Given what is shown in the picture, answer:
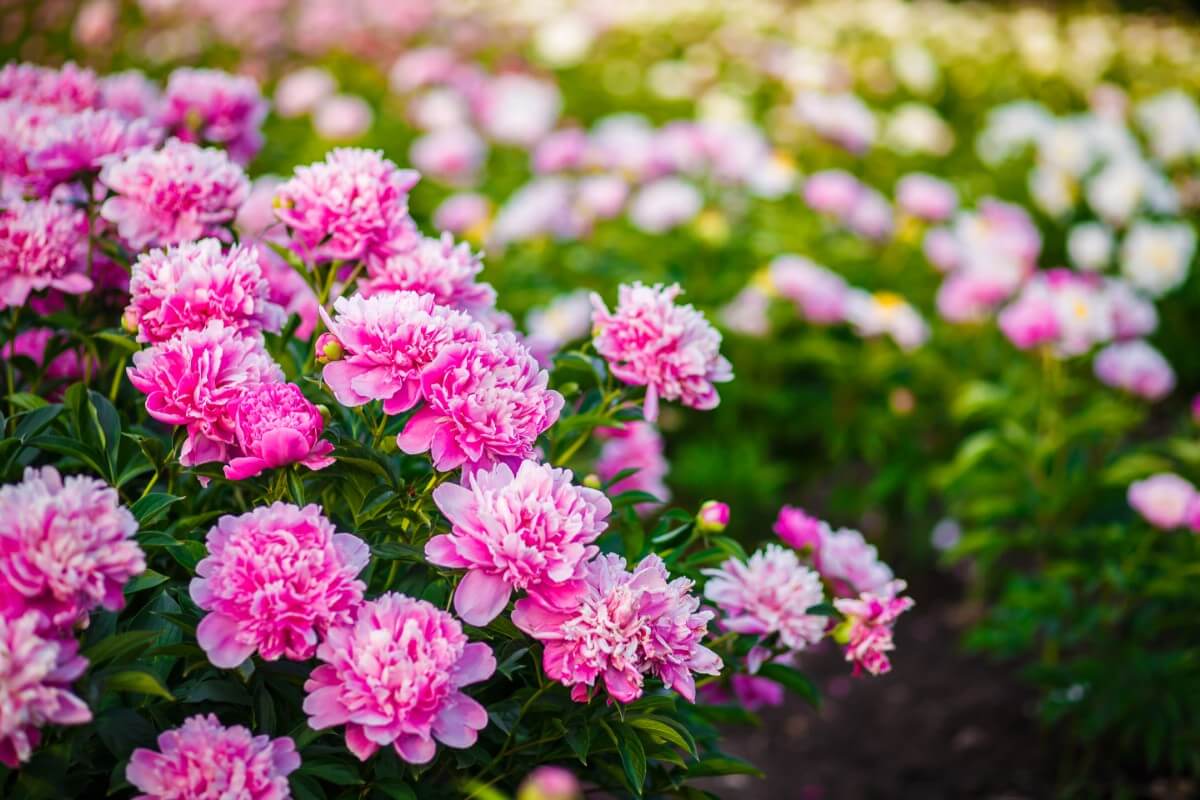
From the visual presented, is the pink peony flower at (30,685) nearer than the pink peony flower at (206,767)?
Yes

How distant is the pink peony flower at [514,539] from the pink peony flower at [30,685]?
0.35 metres

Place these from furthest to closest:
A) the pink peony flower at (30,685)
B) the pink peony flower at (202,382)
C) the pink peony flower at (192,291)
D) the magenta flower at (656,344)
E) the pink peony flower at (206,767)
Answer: the magenta flower at (656,344), the pink peony flower at (192,291), the pink peony flower at (202,382), the pink peony flower at (206,767), the pink peony flower at (30,685)

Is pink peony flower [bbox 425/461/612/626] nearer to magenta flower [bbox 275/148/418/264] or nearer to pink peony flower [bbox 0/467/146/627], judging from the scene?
pink peony flower [bbox 0/467/146/627]

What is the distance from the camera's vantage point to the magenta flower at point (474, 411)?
3.83 feet

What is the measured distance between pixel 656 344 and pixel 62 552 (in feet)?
2.42

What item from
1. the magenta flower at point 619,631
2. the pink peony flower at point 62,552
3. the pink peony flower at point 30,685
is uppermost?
the pink peony flower at point 62,552

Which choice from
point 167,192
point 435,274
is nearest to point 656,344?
point 435,274

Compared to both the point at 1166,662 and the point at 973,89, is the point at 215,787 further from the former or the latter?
the point at 973,89

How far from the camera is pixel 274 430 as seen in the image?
1.12m

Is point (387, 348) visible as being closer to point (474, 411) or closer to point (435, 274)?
point (474, 411)

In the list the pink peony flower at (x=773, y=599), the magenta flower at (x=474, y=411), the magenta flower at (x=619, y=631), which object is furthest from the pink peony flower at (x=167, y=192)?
the pink peony flower at (x=773, y=599)

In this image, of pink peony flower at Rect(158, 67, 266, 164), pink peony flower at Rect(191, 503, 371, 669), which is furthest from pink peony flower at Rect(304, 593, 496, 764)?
pink peony flower at Rect(158, 67, 266, 164)

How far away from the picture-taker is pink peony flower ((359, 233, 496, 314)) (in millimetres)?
1463

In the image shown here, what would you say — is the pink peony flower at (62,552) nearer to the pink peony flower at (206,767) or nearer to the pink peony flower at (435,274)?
the pink peony flower at (206,767)
